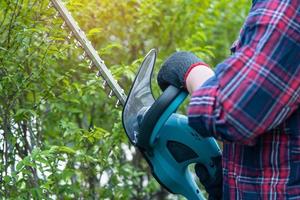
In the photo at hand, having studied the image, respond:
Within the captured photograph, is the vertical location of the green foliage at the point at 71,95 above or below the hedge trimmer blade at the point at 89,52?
below

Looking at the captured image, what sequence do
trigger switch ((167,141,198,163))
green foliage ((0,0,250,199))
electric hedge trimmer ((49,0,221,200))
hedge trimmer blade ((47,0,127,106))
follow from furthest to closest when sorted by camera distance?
1. green foliage ((0,0,250,199))
2. hedge trimmer blade ((47,0,127,106))
3. trigger switch ((167,141,198,163))
4. electric hedge trimmer ((49,0,221,200))

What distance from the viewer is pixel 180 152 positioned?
2.18 metres

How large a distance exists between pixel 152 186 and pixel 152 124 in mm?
1965

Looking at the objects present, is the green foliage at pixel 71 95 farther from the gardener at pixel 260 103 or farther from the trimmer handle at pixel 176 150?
the gardener at pixel 260 103

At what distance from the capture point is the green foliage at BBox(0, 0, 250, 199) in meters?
2.80

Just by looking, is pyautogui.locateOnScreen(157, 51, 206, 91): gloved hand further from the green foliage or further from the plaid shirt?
the green foliage

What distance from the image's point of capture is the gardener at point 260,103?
1698 mm

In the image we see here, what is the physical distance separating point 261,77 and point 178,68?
33cm

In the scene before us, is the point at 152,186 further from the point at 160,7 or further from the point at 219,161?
the point at 219,161

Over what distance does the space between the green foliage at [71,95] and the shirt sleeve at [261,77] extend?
988 millimetres

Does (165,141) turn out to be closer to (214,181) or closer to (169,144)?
(169,144)

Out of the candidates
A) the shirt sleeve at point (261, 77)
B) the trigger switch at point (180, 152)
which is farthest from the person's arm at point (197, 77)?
the trigger switch at point (180, 152)

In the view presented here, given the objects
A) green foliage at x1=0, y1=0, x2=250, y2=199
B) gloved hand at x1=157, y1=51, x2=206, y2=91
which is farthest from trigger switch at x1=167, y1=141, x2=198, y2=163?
green foliage at x1=0, y1=0, x2=250, y2=199

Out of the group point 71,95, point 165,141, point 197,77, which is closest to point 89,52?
point 165,141
